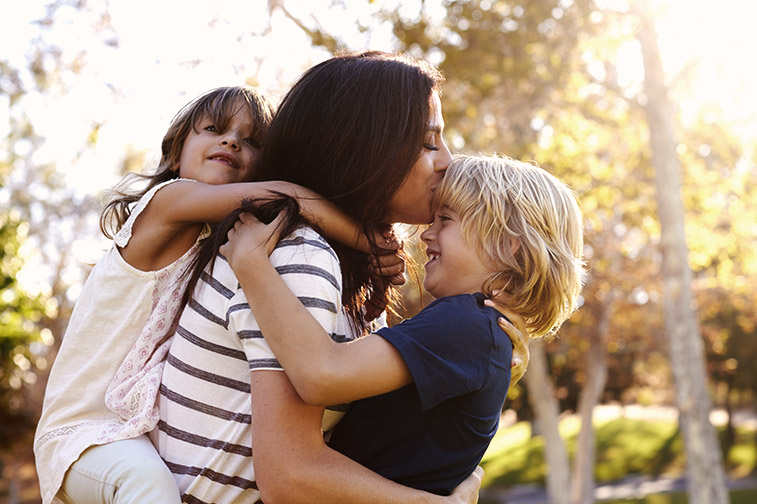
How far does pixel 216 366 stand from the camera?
186 cm

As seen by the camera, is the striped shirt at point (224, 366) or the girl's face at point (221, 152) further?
the girl's face at point (221, 152)

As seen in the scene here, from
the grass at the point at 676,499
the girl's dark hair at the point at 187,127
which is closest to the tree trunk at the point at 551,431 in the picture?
the grass at the point at 676,499

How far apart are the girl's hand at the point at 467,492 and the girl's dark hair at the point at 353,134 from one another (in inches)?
20.4

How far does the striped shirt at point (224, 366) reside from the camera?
1787 millimetres

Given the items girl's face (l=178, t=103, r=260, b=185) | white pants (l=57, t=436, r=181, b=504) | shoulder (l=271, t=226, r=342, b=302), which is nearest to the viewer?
shoulder (l=271, t=226, r=342, b=302)

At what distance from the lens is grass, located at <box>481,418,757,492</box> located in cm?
2823

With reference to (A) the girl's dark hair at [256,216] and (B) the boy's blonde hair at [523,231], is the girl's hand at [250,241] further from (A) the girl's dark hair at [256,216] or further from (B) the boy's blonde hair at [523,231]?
(B) the boy's blonde hair at [523,231]

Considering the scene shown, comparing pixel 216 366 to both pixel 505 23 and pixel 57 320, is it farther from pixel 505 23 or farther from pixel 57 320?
pixel 57 320

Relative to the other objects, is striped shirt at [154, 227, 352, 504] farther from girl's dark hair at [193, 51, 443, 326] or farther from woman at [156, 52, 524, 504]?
girl's dark hair at [193, 51, 443, 326]

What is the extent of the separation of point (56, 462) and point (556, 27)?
9.81 m

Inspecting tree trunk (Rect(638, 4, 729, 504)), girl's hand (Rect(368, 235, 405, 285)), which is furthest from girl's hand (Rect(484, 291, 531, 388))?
tree trunk (Rect(638, 4, 729, 504))

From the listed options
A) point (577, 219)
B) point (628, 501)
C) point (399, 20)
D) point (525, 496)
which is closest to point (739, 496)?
point (628, 501)

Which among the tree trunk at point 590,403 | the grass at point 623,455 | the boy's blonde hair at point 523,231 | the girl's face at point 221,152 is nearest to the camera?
the boy's blonde hair at point 523,231

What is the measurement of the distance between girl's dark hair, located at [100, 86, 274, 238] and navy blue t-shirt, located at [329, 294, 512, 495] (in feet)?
3.98
